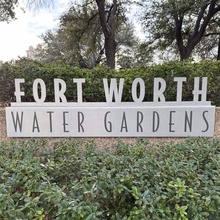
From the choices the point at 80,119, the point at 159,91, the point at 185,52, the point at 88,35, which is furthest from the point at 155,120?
the point at 88,35

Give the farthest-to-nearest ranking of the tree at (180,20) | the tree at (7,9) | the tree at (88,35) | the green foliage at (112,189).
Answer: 1. the tree at (88,35)
2. the tree at (7,9)
3. the tree at (180,20)
4. the green foliage at (112,189)

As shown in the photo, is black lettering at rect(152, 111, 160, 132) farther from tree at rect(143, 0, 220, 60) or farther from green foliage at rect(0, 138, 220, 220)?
tree at rect(143, 0, 220, 60)

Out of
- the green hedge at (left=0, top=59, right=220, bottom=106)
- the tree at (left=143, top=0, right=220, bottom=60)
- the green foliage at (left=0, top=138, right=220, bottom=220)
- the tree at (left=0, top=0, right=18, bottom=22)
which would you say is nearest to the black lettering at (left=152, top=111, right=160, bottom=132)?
the green hedge at (left=0, top=59, right=220, bottom=106)

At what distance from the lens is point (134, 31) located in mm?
14500

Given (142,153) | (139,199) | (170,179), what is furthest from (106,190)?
(142,153)

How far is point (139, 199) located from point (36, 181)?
656 millimetres

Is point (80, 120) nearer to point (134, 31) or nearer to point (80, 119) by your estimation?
point (80, 119)

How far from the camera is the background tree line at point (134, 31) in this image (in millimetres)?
9969

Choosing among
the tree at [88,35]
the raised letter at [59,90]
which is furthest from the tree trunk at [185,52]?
the raised letter at [59,90]

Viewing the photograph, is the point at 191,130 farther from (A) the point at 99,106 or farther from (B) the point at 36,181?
(B) the point at 36,181

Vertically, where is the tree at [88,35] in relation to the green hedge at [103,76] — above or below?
above

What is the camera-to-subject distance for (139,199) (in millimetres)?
1322

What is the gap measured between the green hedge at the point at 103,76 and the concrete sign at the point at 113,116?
0.63 meters

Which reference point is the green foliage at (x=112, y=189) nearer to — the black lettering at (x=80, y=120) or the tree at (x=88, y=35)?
the black lettering at (x=80, y=120)
